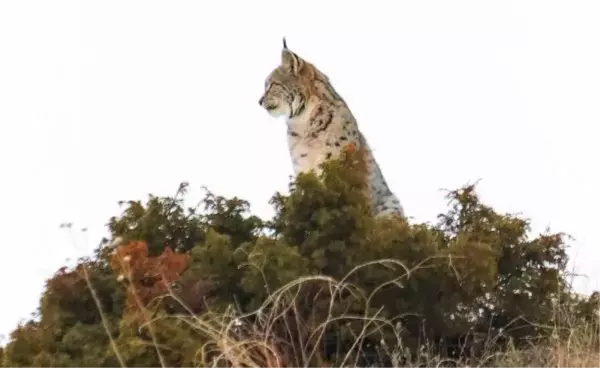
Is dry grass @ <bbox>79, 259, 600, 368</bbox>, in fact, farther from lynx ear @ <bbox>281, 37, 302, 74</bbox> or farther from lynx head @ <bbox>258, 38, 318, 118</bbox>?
lynx ear @ <bbox>281, 37, 302, 74</bbox>

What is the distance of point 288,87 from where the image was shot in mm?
9672

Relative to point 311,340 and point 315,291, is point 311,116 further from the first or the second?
point 311,340

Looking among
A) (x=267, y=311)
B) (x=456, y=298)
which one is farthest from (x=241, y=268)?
(x=456, y=298)

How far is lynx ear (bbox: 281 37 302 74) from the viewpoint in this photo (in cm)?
966

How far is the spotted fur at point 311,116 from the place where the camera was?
9.09 meters

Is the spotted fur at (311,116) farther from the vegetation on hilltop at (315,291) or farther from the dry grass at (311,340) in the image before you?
the dry grass at (311,340)

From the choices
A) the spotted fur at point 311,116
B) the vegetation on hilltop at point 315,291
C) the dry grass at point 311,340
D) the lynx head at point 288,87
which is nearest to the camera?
the dry grass at point 311,340

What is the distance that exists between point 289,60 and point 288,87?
0.26m

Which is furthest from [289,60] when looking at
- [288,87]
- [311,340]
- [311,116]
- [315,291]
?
[311,340]

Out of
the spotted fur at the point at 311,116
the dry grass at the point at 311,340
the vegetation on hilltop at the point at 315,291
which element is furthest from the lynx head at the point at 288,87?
the dry grass at the point at 311,340

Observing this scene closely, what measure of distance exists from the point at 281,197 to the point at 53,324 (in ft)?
5.55

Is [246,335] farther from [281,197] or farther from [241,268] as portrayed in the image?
[281,197]

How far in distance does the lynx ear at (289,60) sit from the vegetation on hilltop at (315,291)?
10.5ft

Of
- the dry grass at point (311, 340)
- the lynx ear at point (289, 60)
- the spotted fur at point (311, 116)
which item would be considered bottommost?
the dry grass at point (311, 340)
